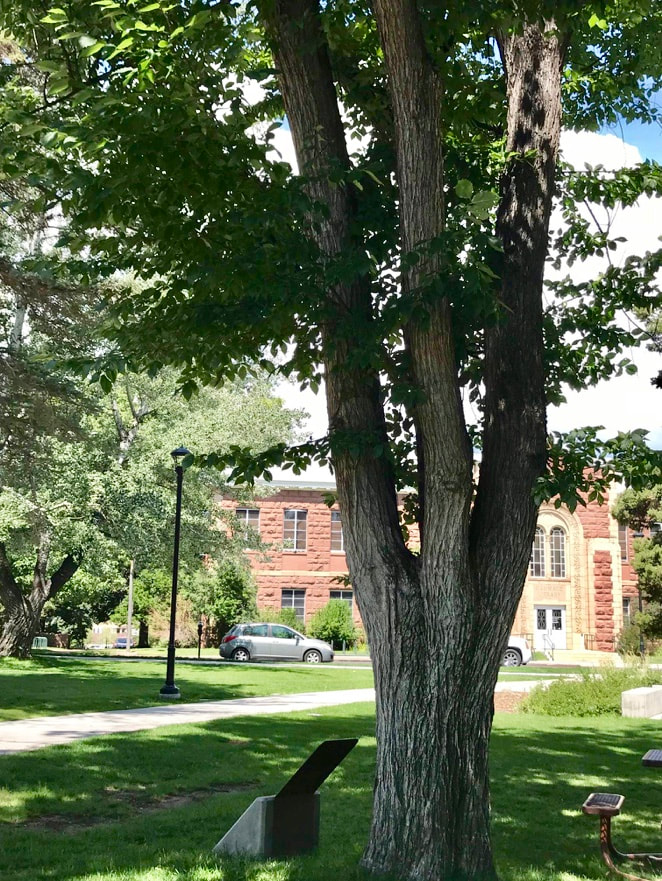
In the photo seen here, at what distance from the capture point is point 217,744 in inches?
488

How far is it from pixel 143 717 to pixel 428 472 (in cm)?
1003

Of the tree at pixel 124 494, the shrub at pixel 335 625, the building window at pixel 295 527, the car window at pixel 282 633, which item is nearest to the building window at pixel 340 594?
the building window at pixel 295 527

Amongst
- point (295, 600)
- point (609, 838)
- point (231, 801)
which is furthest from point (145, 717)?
point (295, 600)

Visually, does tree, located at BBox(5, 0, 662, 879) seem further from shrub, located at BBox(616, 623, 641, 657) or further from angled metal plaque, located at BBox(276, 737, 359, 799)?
shrub, located at BBox(616, 623, 641, 657)

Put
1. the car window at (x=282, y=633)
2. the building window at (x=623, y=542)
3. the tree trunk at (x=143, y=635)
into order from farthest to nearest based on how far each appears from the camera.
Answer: the building window at (x=623, y=542)
the tree trunk at (x=143, y=635)
the car window at (x=282, y=633)

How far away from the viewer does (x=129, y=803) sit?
896cm

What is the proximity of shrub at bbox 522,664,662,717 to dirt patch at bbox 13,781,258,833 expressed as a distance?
33.0ft

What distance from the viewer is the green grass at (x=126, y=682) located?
54.0 ft

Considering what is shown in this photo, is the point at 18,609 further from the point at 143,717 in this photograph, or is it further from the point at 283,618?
the point at 283,618

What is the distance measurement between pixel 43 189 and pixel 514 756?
9437mm

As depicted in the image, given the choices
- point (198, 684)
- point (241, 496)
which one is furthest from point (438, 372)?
point (241, 496)

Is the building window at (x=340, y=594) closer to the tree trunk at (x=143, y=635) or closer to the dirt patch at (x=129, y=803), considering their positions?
the tree trunk at (x=143, y=635)

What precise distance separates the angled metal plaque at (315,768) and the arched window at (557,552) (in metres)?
40.6

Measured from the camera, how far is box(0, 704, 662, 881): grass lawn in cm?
674
